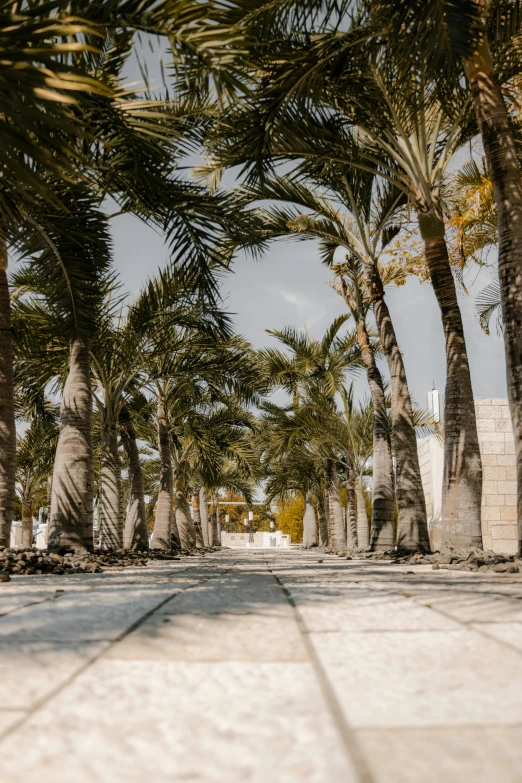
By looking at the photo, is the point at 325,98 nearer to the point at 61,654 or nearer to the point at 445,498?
the point at 445,498

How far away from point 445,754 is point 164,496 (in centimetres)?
1448

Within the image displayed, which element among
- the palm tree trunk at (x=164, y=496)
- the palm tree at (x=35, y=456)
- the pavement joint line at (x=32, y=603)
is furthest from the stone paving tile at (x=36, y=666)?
the palm tree trunk at (x=164, y=496)

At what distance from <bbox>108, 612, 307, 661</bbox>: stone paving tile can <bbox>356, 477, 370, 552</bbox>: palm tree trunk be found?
13622 mm

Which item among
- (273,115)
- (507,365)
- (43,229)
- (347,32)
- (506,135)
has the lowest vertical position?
(507,365)

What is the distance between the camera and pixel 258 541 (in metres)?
51.2

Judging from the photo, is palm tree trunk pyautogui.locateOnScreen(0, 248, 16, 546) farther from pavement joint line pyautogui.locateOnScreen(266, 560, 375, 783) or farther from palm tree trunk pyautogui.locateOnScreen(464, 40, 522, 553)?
pavement joint line pyautogui.locateOnScreen(266, 560, 375, 783)

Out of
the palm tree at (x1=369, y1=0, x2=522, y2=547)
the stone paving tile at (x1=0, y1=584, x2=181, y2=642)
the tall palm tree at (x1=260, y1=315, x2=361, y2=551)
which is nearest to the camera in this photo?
the stone paving tile at (x1=0, y1=584, x2=181, y2=642)

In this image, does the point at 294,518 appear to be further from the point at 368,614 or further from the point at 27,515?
the point at 368,614

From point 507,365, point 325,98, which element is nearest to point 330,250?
point 325,98

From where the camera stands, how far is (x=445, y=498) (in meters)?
7.07

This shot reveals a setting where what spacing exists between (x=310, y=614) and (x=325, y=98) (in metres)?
6.49

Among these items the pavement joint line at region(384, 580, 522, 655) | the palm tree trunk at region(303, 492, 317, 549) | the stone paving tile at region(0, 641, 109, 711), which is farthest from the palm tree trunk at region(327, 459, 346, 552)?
the stone paving tile at region(0, 641, 109, 711)

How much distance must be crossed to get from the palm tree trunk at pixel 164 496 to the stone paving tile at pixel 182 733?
13.3 meters

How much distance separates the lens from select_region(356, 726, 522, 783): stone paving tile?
964 millimetres
